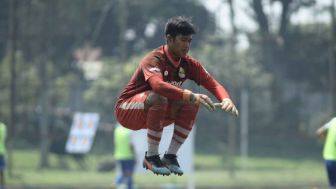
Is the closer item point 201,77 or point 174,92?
point 174,92

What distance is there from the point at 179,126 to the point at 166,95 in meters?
0.77

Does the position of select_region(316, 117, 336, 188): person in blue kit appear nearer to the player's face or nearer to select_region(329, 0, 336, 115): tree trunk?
the player's face

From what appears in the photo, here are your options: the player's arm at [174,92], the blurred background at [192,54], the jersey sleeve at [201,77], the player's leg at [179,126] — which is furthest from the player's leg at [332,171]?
the blurred background at [192,54]

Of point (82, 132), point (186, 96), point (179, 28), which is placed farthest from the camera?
point (82, 132)

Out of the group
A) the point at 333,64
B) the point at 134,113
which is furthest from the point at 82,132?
the point at 134,113

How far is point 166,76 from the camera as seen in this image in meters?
7.61

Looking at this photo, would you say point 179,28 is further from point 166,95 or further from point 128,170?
point 128,170

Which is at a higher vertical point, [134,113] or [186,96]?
[186,96]

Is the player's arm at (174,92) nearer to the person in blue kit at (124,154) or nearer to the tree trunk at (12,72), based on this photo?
the person in blue kit at (124,154)

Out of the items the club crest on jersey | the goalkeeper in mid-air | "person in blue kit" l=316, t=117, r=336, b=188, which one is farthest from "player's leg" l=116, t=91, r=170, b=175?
"person in blue kit" l=316, t=117, r=336, b=188

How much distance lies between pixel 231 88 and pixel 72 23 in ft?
17.7

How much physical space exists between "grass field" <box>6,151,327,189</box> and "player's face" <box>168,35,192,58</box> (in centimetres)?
1681

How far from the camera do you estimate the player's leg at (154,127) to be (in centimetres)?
747

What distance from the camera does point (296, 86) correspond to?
2995 cm
